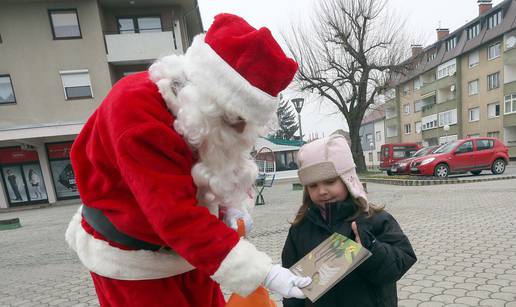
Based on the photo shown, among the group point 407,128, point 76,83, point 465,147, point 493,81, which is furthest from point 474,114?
point 76,83

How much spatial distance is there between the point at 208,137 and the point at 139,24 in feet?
47.5

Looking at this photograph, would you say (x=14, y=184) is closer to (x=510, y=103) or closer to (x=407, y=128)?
(x=510, y=103)

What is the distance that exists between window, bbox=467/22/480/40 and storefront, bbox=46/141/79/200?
106ft

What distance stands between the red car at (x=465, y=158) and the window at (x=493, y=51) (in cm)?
1820

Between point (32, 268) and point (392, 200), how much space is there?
23.4 ft

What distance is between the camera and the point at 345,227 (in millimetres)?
1507

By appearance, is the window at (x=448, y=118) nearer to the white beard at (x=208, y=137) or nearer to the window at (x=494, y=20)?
the window at (x=494, y=20)

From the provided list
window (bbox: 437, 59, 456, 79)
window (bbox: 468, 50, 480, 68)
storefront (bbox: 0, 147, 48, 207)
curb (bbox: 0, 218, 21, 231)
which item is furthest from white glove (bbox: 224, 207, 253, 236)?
window (bbox: 437, 59, 456, 79)

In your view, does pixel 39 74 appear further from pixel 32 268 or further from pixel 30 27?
pixel 32 268

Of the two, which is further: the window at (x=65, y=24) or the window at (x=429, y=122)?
the window at (x=429, y=122)

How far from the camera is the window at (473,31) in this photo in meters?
27.1

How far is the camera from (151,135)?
87cm

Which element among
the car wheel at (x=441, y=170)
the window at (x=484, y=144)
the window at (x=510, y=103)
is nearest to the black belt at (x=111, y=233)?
the car wheel at (x=441, y=170)

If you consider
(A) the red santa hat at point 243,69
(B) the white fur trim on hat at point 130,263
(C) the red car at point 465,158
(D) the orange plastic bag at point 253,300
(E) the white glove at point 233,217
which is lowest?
(C) the red car at point 465,158
